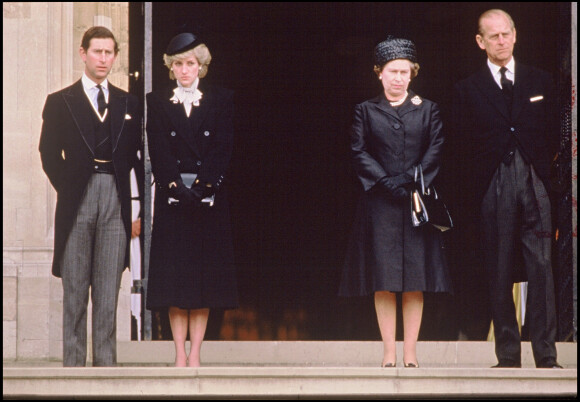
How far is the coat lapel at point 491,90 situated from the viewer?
8.85m

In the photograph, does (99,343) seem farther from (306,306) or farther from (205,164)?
(306,306)

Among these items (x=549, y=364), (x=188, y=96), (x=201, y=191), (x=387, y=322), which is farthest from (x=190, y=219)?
(x=549, y=364)

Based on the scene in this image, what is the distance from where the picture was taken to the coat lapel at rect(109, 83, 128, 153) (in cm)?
880

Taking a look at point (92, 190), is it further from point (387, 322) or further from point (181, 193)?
point (387, 322)

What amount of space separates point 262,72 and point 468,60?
1.98 metres

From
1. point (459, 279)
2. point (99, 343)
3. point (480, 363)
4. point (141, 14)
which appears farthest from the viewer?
point (459, 279)

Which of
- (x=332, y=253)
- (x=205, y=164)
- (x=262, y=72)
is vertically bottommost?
(x=332, y=253)

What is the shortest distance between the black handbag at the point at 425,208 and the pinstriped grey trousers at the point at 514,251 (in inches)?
12.5

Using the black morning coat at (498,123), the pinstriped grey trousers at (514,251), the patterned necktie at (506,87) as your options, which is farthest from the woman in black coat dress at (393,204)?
the patterned necktie at (506,87)

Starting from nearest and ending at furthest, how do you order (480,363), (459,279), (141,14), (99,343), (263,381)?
(263,381), (99,343), (480,363), (141,14), (459,279)

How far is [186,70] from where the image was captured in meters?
8.91

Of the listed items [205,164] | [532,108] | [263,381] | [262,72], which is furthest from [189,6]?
[263,381]

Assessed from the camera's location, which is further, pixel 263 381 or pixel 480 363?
pixel 480 363

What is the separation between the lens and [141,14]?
35.0 ft
